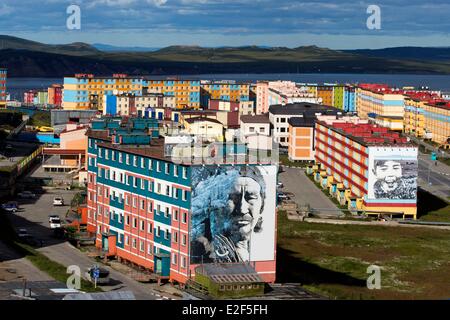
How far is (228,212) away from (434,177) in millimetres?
33412

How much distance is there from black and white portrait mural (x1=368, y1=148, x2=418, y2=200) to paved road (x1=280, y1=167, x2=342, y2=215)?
196 centimetres

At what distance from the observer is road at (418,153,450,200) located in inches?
2070

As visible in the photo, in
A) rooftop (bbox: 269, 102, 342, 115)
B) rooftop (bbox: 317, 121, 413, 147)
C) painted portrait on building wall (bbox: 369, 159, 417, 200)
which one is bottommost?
painted portrait on building wall (bbox: 369, 159, 417, 200)

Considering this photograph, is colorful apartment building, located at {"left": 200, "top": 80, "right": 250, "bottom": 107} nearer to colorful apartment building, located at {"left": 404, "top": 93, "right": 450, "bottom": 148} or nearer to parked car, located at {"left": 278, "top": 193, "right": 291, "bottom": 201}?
colorful apartment building, located at {"left": 404, "top": 93, "right": 450, "bottom": 148}

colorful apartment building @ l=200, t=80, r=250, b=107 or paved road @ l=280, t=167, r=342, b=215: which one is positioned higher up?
colorful apartment building @ l=200, t=80, r=250, b=107

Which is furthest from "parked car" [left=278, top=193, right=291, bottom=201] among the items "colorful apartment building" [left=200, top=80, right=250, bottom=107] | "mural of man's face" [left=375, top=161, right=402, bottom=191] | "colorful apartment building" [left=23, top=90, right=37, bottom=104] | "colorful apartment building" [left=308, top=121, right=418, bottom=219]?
"colorful apartment building" [left=23, top=90, right=37, bottom=104]

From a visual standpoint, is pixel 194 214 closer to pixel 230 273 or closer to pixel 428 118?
pixel 230 273

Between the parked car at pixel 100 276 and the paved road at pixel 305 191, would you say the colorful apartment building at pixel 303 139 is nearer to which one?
the paved road at pixel 305 191

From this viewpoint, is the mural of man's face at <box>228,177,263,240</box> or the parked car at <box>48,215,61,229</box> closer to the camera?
the mural of man's face at <box>228,177,263,240</box>

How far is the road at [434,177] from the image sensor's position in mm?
52591

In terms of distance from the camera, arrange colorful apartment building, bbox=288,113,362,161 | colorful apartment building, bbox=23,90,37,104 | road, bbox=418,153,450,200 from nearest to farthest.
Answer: road, bbox=418,153,450,200, colorful apartment building, bbox=288,113,362,161, colorful apartment building, bbox=23,90,37,104

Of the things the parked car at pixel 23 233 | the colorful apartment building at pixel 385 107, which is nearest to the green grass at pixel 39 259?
the parked car at pixel 23 233

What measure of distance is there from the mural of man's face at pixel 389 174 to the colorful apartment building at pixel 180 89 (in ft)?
164

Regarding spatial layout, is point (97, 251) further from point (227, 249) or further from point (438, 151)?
point (438, 151)
